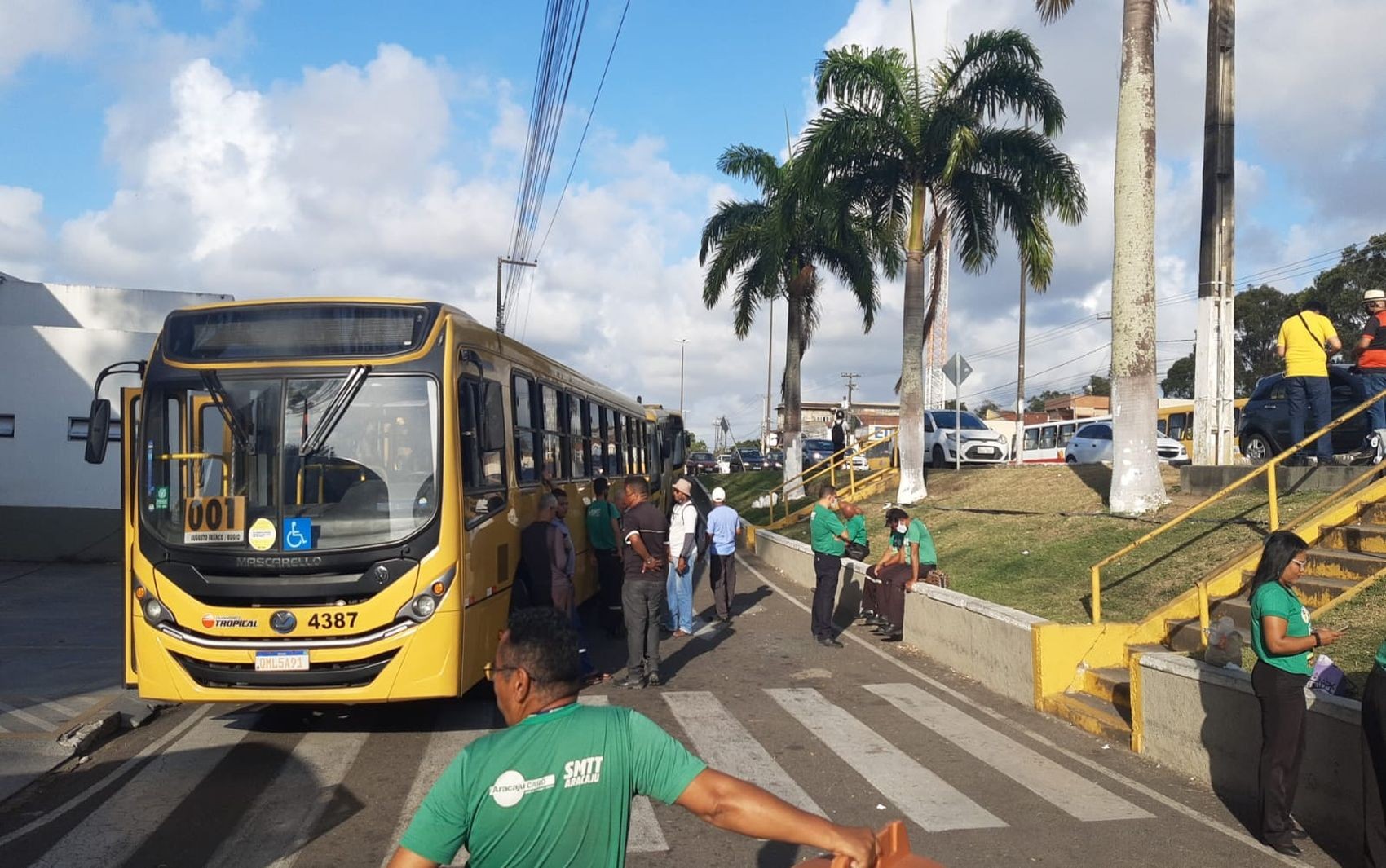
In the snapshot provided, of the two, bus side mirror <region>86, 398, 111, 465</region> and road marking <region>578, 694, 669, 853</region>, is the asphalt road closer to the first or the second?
road marking <region>578, 694, 669, 853</region>

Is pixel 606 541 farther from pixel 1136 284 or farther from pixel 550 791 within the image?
pixel 550 791

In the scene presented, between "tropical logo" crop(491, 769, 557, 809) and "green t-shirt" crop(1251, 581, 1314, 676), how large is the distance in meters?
4.72

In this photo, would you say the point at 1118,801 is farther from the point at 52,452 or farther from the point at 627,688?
the point at 52,452

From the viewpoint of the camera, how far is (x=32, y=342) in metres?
21.7

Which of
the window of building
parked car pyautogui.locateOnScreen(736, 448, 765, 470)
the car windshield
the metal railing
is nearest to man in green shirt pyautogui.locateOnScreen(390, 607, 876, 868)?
the window of building

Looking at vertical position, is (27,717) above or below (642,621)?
below

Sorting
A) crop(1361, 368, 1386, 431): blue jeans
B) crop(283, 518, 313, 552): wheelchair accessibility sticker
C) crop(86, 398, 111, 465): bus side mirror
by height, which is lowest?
crop(283, 518, 313, 552): wheelchair accessibility sticker

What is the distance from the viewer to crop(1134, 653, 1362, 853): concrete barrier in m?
6.12

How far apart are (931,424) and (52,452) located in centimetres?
2030

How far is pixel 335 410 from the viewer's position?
8.02 metres

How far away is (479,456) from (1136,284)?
947 centimetres

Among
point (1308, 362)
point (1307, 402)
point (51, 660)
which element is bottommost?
point (51, 660)

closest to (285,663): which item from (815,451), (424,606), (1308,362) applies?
(424,606)

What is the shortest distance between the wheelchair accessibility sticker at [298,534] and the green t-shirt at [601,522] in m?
6.31
